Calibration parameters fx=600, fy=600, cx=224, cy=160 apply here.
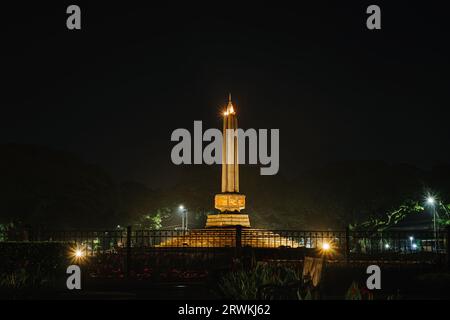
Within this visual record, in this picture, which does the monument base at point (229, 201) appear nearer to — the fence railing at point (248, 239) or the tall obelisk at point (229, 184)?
the tall obelisk at point (229, 184)

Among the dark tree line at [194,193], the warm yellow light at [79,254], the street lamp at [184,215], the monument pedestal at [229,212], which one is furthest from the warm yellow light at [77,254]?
the street lamp at [184,215]

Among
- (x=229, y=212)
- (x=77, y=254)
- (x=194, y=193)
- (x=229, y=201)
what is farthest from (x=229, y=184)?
(x=194, y=193)

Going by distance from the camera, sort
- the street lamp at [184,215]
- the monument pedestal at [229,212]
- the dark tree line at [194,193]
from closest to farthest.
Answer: the monument pedestal at [229,212] → the dark tree line at [194,193] → the street lamp at [184,215]

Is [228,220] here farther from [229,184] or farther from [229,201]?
[229,184]

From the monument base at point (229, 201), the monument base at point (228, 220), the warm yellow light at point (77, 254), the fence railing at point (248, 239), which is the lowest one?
the warm yellow light at point (77, 254)

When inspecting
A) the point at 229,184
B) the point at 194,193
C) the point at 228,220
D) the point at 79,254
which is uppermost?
the point at 194,193

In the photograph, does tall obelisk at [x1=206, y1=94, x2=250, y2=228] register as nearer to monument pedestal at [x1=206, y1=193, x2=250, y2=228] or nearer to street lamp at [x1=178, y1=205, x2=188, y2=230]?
monument pedestal at [x1=206, y1=193, x2=250, y2=228]

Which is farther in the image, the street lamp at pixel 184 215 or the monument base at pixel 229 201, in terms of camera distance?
the street lamp at pixel 184 215

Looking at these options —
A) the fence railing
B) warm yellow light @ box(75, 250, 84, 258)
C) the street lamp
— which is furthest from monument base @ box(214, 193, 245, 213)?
the street lamp

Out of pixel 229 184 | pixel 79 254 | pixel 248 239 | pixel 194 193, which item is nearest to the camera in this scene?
pixel 79 254

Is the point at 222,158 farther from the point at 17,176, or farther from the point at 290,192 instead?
the point at 290,192

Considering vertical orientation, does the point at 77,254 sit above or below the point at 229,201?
below
